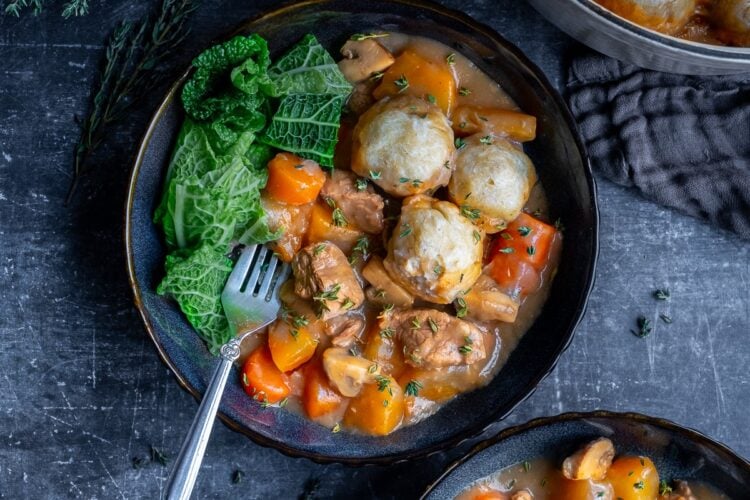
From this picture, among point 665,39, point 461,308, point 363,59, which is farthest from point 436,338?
point 665,39

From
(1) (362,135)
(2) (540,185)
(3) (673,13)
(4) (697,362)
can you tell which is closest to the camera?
(3) (673,13)

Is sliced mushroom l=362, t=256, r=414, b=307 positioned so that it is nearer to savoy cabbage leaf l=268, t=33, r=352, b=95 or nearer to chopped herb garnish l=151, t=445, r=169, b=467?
savoy cabbage leaf l=268, t=33, r=352, b=95

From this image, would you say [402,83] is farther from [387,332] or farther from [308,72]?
[387,332]

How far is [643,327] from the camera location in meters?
3.46

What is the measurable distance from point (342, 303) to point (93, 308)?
42.7 inches

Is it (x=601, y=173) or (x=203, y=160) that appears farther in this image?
(x=601, y=173)

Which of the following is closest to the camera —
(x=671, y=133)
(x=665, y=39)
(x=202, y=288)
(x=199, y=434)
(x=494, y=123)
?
(x=665, y=39)

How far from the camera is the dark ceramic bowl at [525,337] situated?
9.94 ft

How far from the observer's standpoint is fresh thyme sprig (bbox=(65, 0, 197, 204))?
331 centimetres

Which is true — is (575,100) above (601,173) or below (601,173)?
above

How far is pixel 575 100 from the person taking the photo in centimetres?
339

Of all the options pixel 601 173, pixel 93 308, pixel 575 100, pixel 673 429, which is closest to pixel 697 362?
pixel 673 429

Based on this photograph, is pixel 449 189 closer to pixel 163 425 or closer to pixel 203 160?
pixel 203 160

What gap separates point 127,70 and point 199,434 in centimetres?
149
